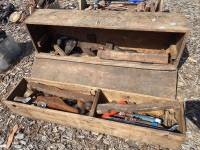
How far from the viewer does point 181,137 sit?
8.27ft

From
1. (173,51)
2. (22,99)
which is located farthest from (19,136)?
(173,51)

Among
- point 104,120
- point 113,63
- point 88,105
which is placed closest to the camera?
point 104,120

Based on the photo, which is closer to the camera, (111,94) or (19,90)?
(111,94)

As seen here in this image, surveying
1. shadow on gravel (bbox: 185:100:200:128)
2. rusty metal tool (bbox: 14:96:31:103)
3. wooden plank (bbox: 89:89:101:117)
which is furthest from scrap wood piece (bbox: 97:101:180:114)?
rusty metal tool (bbox: 14:96:31:103)

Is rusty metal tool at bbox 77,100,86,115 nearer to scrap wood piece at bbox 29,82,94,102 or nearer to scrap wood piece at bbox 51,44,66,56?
scrap wood piece at bbox 29,82,94,102

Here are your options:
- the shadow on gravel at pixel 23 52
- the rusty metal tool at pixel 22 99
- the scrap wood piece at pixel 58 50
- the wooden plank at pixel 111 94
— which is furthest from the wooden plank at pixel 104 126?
the shadow on gravel at pixel 23 52

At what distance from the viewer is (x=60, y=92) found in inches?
137

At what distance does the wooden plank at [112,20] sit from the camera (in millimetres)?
2820

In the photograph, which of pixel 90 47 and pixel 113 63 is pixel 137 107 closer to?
pixel 113 63

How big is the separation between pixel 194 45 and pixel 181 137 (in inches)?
126

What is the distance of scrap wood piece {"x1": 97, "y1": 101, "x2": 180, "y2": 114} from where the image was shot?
289cm

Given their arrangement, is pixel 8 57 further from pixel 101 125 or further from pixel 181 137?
pixel 181 137

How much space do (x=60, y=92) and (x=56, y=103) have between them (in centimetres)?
26

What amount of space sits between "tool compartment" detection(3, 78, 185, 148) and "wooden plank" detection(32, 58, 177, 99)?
208mm
